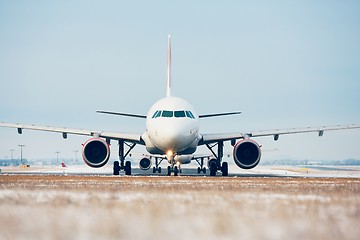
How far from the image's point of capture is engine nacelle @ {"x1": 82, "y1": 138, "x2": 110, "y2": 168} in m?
34.5

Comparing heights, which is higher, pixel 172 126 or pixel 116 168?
pixel 172 126

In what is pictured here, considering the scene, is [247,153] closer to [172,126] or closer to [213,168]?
[213,168]

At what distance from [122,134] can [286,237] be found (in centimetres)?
2984

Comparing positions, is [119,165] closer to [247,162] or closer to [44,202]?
[247,162]

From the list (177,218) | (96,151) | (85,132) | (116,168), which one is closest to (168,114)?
(96,151)

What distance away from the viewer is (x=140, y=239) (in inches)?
270

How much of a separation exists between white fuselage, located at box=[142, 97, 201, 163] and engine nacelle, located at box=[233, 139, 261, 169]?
2.33m

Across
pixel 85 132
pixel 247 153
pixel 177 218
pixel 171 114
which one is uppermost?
pixel 171 114

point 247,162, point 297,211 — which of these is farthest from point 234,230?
point 247,162

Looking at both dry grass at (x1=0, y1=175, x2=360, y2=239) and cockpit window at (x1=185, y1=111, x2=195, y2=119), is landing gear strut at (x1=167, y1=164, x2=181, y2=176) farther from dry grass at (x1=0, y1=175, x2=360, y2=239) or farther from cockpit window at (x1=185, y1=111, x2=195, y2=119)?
dry grass at (x1=0, y1=175, x2=360, y2=239)

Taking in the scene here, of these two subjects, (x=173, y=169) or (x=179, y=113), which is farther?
(x=179, y=113)

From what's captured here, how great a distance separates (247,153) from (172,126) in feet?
16.1

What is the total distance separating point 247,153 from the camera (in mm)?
34938

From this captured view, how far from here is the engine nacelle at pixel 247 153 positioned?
34.4 meters
